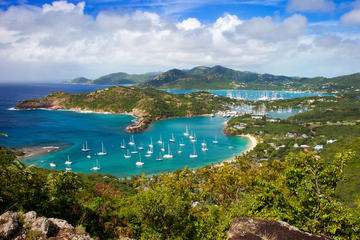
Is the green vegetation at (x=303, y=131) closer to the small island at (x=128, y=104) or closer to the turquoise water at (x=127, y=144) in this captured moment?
the turquoise water at (x=127, y=144)

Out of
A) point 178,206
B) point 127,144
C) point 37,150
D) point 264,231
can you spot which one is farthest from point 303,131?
point 37,150

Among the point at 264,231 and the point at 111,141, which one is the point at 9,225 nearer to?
the point at 264,231

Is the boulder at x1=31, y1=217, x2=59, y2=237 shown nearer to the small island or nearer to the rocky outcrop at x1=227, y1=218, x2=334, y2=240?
the rocky outcrop at x1=227, y1=218, x2=334, y2=240

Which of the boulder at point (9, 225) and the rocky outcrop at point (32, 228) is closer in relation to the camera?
the boulder at point (9, 225)

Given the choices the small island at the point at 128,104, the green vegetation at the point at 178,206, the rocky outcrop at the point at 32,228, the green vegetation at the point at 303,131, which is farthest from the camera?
the small island at the point at 128,104

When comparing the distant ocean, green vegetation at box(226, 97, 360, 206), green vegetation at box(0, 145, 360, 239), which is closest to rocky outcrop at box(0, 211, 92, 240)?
green vegetation at box(0, 145, 360, 239)

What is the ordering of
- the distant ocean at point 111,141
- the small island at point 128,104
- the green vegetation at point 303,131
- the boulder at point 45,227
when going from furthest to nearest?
the small island at point 128,104, the green vegetation at point 303,131, the distant ocean at point 111,141, the boulder at point 45,227

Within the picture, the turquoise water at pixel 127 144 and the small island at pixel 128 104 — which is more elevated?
the small island at pixel 128 104

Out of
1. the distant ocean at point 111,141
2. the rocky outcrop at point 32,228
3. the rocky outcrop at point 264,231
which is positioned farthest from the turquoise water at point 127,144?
the rocky outcrop at point 264,231

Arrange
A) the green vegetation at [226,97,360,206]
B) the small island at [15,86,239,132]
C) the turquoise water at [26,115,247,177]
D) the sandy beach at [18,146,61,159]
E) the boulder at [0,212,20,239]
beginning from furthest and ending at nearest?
the small island at [15,86,239,132] → the green vegetation at [226,97,360,206] → the sandy beach at [18,146,61,159] → the turquoise water at [26,115,247,177] → the boulder at [0,212,20,239]
